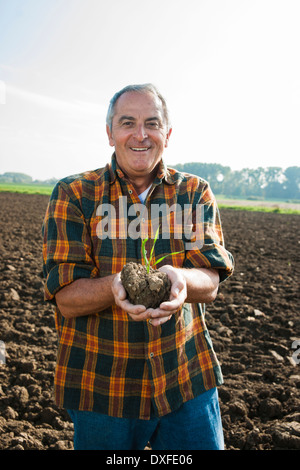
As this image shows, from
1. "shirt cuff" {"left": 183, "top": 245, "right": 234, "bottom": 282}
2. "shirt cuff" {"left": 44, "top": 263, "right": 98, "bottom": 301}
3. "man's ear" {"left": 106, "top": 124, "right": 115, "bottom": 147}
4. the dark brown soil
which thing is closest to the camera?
"shirt cuff" {"left": 44, "top": 263, "right": 98, "bottom": 301}

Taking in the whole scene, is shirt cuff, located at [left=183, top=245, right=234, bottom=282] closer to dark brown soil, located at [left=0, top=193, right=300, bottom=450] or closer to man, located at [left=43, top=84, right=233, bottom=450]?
man, located at [left=43, top=84, right=233, bottom=450]

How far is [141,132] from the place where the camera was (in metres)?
2.17

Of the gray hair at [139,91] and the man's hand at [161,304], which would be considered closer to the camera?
the man's hand at [161,304]

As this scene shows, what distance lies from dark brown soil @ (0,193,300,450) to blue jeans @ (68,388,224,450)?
54.7 inches

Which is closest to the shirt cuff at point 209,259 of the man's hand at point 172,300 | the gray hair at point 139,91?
the man's hand at point 172,300

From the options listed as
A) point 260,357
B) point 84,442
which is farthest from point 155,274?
point 260,357

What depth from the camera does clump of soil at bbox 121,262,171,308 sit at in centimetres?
179

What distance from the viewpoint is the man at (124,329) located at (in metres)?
1.99

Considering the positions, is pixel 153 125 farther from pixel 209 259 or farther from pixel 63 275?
pixel 63 275

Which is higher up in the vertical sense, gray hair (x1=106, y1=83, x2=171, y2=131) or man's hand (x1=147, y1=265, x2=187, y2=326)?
gray hair (x1=106, y1=83, x2=171, y2=131)

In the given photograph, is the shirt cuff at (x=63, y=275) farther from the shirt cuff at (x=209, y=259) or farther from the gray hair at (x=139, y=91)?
the gray hair at (x=139, y=91)

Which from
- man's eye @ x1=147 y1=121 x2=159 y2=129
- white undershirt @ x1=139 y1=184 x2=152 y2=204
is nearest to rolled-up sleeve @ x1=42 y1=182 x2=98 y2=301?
white undershirt @ x1=139 y1=184 x2=152 y2=204

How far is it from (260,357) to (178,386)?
9.67ft
